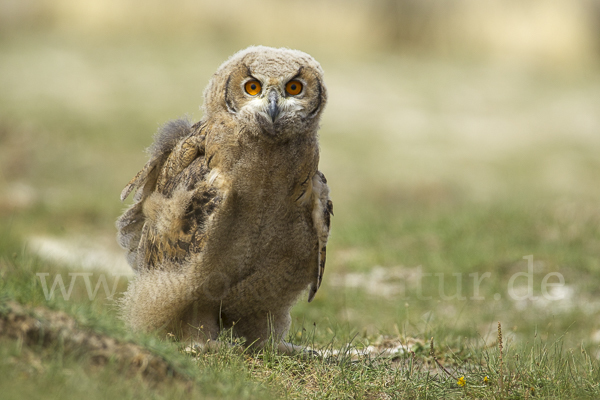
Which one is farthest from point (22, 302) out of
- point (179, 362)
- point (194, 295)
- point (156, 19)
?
point (156, 19)

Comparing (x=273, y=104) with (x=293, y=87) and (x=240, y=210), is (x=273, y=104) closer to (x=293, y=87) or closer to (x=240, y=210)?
(x=293, y=87)

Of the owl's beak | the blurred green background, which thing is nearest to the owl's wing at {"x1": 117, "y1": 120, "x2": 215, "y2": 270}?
the owl's beak

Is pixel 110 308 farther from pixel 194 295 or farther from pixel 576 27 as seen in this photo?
pixel 576 27

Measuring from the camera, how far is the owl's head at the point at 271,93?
383 centimetres

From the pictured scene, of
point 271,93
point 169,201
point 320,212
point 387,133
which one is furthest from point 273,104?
point 387,133

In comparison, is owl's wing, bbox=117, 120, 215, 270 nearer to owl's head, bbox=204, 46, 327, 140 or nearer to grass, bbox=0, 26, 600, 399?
owl's head, bbox=204, 46, 327, 140

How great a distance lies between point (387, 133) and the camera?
55.4 feet

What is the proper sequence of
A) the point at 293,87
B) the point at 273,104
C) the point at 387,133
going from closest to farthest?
the point at 273,104 → the point at 293,87 → the point at 387,133

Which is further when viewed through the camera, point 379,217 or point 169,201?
point 379,217

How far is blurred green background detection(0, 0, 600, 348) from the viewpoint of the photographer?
7.60m

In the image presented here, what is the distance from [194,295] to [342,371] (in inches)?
44.1

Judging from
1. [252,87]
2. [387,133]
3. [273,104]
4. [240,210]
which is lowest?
[240,210]

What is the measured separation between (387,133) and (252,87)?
43.6ft

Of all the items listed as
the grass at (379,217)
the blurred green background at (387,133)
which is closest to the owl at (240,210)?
the grass at (379,217)
